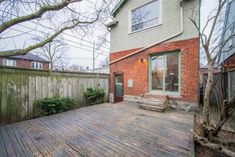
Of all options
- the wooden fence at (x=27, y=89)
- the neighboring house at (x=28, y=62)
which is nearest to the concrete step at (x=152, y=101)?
the wooden fence at (x=27, y=89)

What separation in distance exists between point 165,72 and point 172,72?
32 centimetres

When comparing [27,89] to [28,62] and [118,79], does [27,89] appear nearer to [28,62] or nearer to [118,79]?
[118,79]

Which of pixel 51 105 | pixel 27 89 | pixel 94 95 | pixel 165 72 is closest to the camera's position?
pixel 27 89

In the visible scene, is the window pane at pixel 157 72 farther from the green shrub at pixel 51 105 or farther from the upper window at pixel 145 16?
the green shrub at pixel 51 105

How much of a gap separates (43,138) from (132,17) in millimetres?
7354

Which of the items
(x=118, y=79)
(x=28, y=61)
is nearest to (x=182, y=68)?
(x=118, y=79)

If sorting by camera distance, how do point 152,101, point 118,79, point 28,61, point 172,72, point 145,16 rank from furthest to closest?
point 28,61 → point 118,79 → point 145,16 → point 172,72 → point 152,101

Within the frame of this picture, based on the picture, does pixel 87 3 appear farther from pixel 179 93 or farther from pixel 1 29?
pixel 179 93

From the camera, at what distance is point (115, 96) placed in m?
8.62

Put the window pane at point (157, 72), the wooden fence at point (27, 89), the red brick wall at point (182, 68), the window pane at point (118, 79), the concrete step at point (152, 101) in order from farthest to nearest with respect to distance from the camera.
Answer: the window pane at point (118, 79), the window pane at point (157, 72), the concrete step at point (152, 101), the red brick wall at point (182, 68), the wooden fence at point (27, 89)

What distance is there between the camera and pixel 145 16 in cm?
739

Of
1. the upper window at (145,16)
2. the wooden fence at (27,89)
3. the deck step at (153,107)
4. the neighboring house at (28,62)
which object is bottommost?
the deck step at (153,107)

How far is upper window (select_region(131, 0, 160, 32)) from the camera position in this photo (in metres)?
6.97

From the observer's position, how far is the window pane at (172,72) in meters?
6.20
